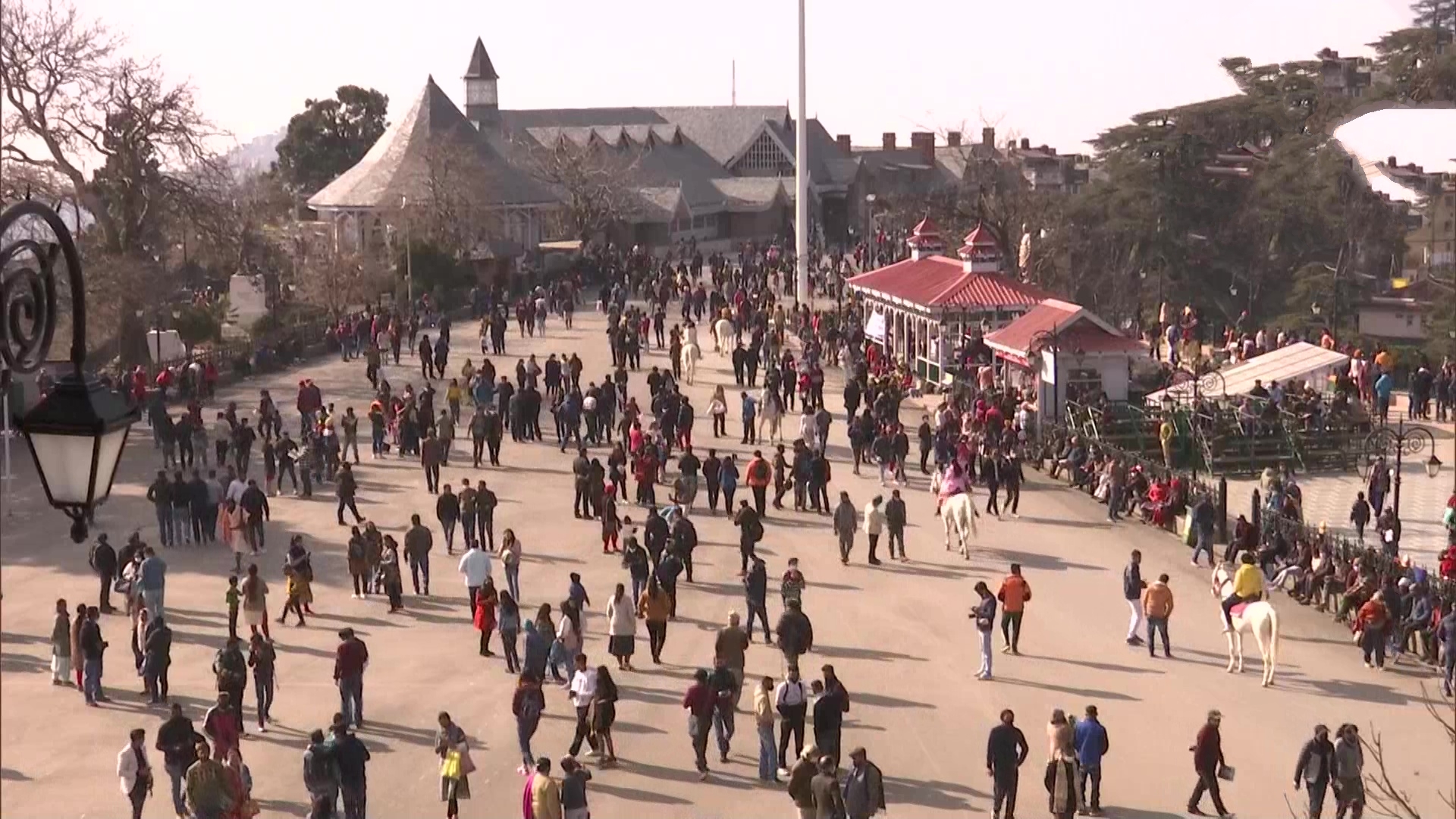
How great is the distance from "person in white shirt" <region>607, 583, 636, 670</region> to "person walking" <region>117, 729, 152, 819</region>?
500 cm

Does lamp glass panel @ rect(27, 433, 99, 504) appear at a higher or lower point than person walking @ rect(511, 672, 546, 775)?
higher

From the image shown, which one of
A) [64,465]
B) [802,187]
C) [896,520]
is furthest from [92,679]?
[802,187]

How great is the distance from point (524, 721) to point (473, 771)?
0.64 meters

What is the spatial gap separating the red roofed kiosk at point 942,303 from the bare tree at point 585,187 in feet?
86.5

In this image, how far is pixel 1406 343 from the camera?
1816 inches

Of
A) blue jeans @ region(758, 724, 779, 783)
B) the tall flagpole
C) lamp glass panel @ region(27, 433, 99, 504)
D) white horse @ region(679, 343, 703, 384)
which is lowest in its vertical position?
blue jeans @ region(758, 724, 779, 783)

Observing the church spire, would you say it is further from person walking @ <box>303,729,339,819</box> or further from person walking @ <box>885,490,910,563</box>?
person walking @ <box>303,729,339,819</box>

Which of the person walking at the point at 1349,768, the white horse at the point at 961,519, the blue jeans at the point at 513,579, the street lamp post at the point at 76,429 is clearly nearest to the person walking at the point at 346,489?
the blue jeans at the point at 513,579

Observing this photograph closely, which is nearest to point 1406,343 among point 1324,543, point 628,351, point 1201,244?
point 1201,244

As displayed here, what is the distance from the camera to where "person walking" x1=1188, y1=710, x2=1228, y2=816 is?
559 inches

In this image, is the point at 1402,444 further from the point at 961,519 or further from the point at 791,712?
the point at 791,712

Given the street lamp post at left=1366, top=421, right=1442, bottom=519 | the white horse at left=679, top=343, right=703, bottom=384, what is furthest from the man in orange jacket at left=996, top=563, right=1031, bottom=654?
A: the white horse at left=679, top=343, right=703, bottom=384

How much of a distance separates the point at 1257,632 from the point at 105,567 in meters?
11.8

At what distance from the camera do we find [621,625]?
18016mm
